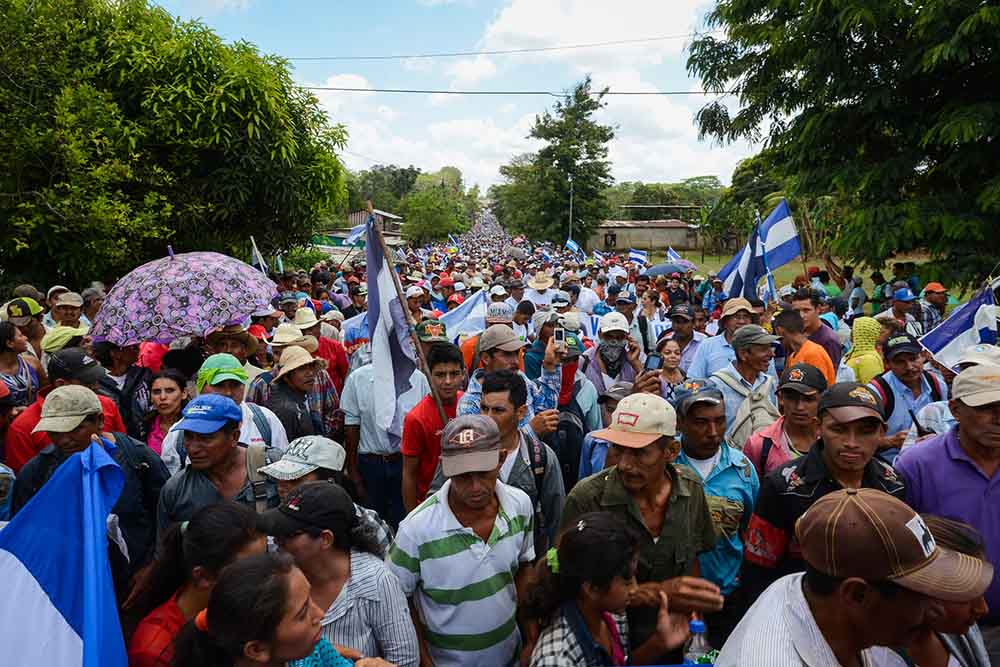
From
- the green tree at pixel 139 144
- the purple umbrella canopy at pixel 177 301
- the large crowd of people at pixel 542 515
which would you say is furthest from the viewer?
the green tree at pixel 139 144

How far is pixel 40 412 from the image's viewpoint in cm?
455

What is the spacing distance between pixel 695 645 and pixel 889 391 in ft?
10.7

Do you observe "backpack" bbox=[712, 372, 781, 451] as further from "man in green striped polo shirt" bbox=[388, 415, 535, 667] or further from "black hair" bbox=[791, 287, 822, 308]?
"black hair" bbox=[791, 287, 822, 308]

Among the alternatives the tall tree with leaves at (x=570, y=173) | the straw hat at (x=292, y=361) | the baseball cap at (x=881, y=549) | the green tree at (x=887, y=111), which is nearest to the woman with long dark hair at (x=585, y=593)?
the baseball cap at (x=881, y=549)

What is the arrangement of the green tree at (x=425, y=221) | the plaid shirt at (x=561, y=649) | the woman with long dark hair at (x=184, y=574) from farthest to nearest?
the green tree at (x=425, y=221) < the woman with long dark hair at (x=184, y=574) < the plaid shirt at (x=561, y=649)

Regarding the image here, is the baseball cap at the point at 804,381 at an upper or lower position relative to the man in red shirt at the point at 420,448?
upper

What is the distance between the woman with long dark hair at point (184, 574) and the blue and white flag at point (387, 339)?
2.06 metres

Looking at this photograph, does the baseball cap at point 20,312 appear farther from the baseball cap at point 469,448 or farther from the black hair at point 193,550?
the baseball cap at point 469,448

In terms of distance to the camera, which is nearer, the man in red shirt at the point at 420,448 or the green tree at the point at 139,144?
the man in red shirt at the point at 420,448

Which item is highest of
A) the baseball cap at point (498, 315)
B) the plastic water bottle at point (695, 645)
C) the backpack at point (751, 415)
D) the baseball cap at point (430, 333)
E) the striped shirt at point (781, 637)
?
the baseball cap at point (430, 333)

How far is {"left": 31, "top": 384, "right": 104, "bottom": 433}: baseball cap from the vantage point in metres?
3.72

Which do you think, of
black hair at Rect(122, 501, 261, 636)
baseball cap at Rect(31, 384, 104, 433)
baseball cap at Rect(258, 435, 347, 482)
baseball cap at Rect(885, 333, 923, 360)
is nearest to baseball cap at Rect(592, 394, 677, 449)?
baseball cap at Rect(258, 435, 347, 482)

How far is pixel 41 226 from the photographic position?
1127cm

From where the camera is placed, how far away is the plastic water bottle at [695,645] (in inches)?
111
